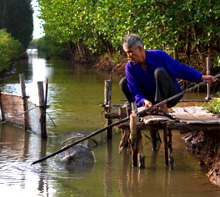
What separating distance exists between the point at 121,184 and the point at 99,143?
9.33ft

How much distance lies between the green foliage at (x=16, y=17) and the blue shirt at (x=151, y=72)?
42.5 meters

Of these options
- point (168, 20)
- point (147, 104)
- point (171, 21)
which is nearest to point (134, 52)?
point (147, 104)

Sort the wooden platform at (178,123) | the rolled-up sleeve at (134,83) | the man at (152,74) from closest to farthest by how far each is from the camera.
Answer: the wooden platform at (178,123), the man at (152,74), the rolled-up sleeve at (134,83)

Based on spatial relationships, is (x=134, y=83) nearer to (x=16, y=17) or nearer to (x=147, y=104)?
(x=147, y=104)

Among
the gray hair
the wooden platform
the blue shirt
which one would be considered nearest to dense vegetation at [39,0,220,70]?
the blue shirt

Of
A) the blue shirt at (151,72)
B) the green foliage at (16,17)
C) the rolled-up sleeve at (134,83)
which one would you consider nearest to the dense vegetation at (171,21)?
the blue shirt at (151,72)

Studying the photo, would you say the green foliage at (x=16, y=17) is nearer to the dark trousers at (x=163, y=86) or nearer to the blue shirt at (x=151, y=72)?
the blue shirt at (x=151, y=72)

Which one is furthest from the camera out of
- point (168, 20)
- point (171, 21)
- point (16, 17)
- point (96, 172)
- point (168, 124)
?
point (16, 17)

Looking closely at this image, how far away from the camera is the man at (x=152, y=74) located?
6.49 m

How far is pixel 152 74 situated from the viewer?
6.76 metres

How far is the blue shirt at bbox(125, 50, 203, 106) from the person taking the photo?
21.8 ft

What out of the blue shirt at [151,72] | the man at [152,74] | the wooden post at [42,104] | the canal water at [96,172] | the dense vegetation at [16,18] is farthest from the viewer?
the dense vegetation at [16,18]

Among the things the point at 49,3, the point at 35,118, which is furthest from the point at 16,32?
the point at 35,118

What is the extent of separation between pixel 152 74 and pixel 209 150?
164 centimetres
